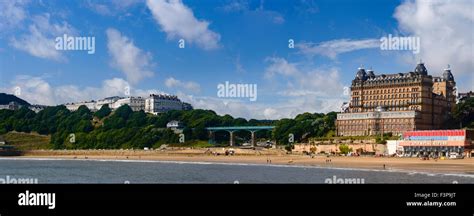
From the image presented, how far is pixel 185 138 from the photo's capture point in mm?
103375

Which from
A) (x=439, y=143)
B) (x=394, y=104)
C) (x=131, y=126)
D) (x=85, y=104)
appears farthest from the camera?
(x=85, y=104)

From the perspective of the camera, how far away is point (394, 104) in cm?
9850

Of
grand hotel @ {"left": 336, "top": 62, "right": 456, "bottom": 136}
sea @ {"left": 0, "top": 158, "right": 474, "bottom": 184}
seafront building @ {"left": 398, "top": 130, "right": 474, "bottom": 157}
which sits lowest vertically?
sea @ {"left": 0, "top": 158, "right": 474, "bottom": 184}

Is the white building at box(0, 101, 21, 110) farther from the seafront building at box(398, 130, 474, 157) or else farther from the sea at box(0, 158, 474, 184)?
the sea at box(0, 158, 474, 184)

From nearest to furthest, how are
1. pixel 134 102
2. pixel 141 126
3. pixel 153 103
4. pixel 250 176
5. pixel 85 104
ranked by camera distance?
pixel 250 176 < pixel 141 126 < pixel 153 103 < pixel 134 102 < pixel 85 104

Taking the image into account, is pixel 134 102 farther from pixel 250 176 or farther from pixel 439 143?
pixel 250 176

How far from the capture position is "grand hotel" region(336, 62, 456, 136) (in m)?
90.9

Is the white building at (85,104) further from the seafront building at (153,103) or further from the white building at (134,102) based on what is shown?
the white building at (134,102)

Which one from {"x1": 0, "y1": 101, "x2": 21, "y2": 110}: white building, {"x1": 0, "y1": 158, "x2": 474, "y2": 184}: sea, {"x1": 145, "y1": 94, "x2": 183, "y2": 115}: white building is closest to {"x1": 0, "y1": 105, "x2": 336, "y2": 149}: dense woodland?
{"x1": 145, "y1": 94, "x2": 183, "y2": 115}: white building

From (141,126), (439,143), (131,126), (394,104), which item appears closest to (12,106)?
(131,126)

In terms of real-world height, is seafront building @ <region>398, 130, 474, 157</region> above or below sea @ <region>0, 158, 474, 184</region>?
above

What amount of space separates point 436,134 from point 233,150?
30.1 m
